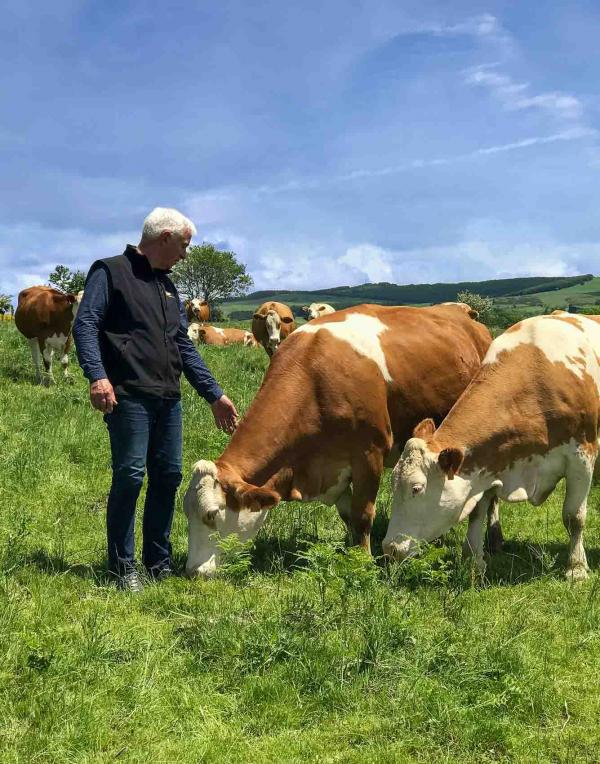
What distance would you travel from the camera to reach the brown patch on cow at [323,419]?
6.09 meters

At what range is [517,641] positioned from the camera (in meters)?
4.49

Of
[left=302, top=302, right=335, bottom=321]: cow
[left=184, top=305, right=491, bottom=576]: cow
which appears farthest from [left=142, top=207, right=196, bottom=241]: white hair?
[left=302, top=302, right=335, bottom=321]: cow

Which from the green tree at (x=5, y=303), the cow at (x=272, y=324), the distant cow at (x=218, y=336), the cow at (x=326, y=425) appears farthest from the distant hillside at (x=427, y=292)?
the cow at (x=326, y=425)

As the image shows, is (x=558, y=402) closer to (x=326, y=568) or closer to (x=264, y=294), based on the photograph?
(x=326, y=568)

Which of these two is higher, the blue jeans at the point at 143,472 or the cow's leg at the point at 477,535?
the blue jeans at the point at 143,472

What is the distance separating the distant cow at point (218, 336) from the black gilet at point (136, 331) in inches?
858

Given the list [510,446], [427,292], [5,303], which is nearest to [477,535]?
[510,446]

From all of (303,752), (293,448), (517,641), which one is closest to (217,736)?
(303,752)

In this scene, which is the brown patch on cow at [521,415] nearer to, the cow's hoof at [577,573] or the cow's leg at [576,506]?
the cow's leg at [576,506]

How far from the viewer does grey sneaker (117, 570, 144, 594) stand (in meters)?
5.36

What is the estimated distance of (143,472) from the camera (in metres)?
5.53

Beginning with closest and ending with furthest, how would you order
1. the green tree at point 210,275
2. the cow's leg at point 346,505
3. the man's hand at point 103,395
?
the man's hand at point 103,395 → the cow's leg at point 346,505 → the green tree at point 210,275

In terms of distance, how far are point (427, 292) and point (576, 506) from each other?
164m

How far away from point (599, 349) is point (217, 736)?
4.97 m
